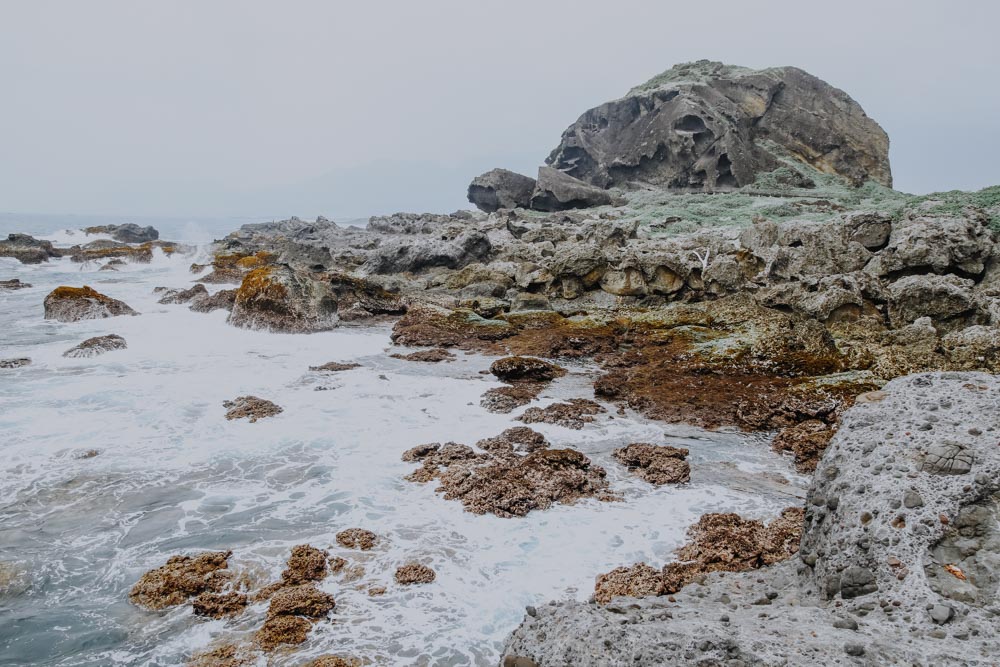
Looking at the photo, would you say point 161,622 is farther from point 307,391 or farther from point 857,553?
point 307,391

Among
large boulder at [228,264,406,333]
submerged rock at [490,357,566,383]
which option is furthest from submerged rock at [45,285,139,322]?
submerged rock at [490,357,566,383]

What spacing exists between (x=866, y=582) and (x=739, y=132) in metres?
73.5

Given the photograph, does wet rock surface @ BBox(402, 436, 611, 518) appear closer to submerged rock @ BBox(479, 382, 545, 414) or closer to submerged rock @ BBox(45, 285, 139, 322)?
submerged rock @ BBox(479, 382, 545, 414)

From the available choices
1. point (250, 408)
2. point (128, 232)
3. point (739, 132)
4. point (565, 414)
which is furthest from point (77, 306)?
point (739, 132)

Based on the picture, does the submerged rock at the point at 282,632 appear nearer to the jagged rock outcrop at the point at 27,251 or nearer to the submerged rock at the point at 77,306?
the submerged rock at the point at 77,306

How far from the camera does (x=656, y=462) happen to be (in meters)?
7.71

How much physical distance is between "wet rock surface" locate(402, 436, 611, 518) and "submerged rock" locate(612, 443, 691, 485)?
59 cm

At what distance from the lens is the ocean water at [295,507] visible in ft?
15.4

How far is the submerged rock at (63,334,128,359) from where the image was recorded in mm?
13922

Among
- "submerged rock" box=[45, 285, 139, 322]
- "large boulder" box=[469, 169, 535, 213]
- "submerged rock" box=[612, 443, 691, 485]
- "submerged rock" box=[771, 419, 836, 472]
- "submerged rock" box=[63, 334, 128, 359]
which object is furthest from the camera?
"large boulder" box=[469, 169, 535, 213]

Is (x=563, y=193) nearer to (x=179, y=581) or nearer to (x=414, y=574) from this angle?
(x=414, y=574)

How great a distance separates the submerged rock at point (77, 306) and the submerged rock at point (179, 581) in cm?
1809

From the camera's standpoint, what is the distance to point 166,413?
9.88 m

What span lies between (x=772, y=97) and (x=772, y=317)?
73.0m
